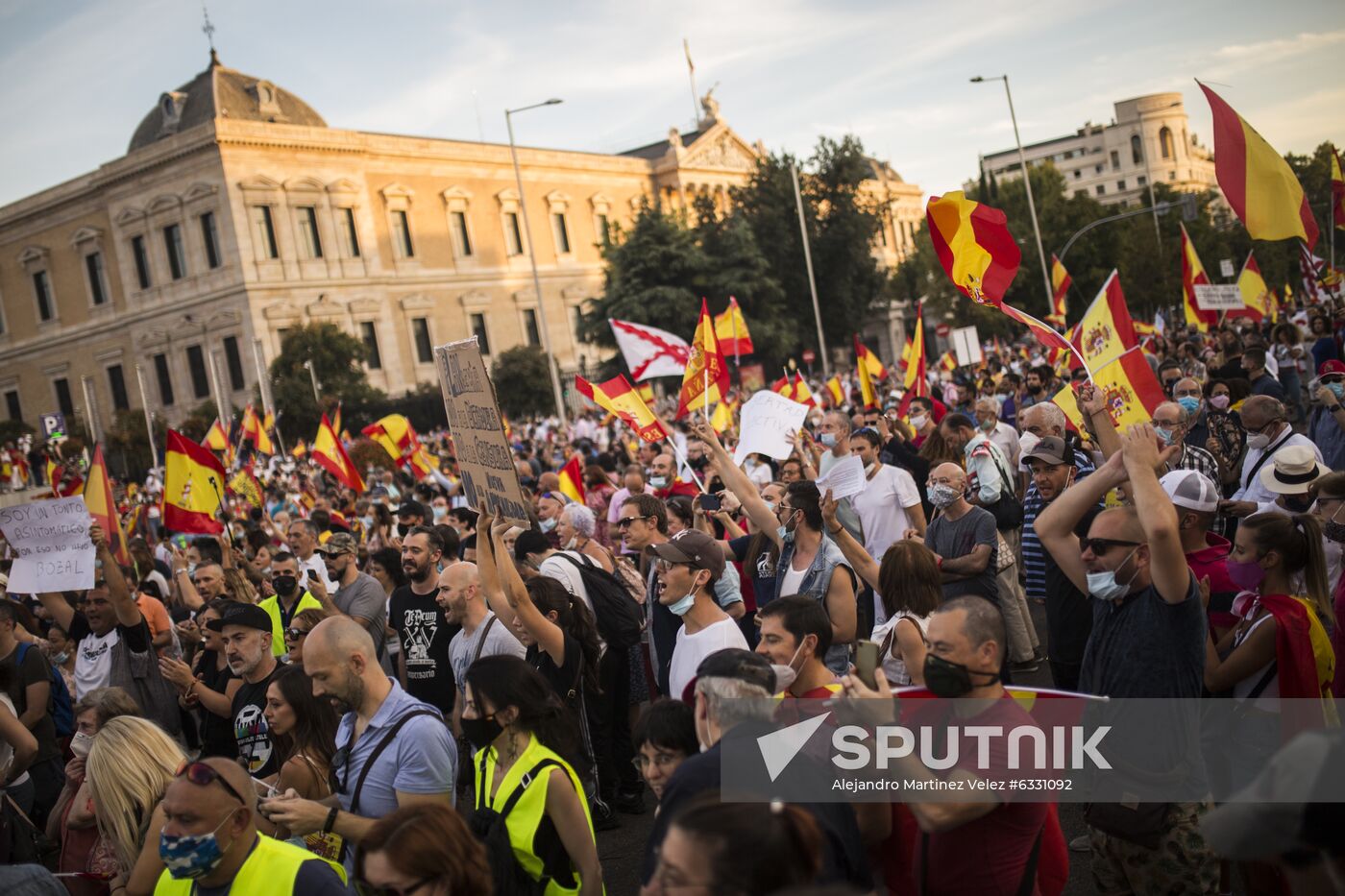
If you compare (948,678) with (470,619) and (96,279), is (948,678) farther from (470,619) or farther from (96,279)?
(96,279)

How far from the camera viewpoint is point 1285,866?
1993mm

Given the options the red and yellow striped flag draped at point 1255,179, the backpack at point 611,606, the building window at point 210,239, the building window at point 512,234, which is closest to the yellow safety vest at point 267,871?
→ the backpack at point 611,606

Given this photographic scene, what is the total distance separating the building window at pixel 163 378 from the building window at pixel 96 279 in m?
4.67

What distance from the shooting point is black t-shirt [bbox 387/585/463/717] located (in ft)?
19.9

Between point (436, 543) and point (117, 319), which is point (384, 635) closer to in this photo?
point (436, 543)

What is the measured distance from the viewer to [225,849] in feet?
10.2

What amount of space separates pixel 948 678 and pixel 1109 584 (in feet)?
3.26

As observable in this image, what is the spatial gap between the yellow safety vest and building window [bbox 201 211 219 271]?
50.8 metres

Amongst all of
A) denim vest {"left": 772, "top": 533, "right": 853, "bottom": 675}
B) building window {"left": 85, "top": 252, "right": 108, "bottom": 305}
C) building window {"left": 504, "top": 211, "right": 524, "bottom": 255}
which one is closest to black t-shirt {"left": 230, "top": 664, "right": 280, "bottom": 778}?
denim vest {"left": 772, "top": 533, "right": 853, "bottom": 675}

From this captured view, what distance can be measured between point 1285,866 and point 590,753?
168 inches

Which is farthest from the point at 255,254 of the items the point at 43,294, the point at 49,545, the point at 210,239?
the point at 49,545

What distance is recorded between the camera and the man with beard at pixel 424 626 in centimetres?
607

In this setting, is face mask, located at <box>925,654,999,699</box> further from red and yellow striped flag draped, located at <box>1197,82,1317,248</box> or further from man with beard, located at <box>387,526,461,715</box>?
red and yellow striped flag draped, located at <box>1197,82,1317,248</box>

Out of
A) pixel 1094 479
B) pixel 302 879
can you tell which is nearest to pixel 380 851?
pixel 302 879
